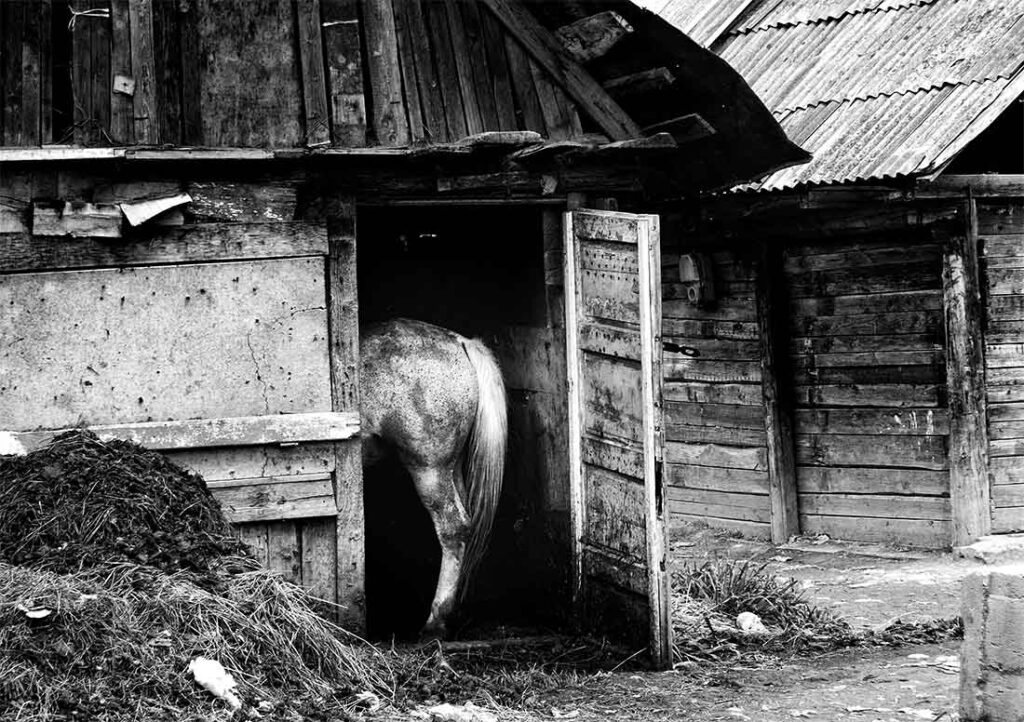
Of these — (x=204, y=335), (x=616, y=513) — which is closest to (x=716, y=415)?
(x=616, y=513)

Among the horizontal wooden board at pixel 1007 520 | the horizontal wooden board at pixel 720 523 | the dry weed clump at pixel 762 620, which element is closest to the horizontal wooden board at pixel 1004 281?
the horizontal wooden board at pixel 1007 520

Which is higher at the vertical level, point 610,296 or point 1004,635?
point 610,296

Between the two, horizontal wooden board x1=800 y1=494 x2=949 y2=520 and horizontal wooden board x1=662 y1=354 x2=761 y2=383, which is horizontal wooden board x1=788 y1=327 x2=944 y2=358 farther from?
horizontal wooden board x1=800 y1=494 x2=949 y2=520

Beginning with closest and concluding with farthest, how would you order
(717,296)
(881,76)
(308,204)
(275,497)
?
(275,497)
(308,204)
(881,76)
(717,296)

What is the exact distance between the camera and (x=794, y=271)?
445 inches

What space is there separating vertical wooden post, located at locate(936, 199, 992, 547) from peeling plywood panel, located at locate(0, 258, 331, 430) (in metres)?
5.25

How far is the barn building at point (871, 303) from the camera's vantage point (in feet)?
33.1

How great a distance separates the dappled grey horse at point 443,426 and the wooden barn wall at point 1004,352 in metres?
4.27

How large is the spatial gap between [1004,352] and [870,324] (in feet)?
3.46

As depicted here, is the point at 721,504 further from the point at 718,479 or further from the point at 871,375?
the point at 871,375

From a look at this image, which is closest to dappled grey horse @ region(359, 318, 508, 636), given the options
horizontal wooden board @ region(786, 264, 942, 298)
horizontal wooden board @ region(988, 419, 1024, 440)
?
horizontal wooden board @ region(786, 264, 942, 298)

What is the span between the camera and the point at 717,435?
472 inches

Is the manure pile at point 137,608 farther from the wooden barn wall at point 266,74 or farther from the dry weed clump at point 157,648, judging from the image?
the wooden barn wall at point 266,74

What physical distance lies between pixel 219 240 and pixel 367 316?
2650 millimetres
